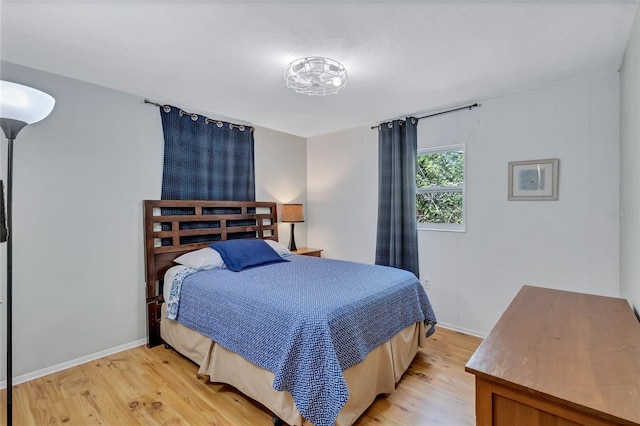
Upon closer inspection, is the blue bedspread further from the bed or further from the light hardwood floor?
the light hardwood floor

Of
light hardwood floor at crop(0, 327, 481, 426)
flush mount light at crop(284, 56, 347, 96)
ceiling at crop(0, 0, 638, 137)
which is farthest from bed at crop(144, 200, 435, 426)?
flush mount light at crop(284, 56, 347, 96)

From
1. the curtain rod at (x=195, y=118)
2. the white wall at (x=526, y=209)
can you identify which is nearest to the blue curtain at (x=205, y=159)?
the curtain rod at (x=195, y=118)

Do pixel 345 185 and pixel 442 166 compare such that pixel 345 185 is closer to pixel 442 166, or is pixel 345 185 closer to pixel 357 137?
pixel 357 137

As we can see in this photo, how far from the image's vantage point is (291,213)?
4.03 meters

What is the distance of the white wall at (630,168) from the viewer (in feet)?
5.11

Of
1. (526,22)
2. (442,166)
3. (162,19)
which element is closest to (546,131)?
(442,166)

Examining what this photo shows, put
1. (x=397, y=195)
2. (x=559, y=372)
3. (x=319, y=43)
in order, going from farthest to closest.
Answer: (x=397, y=195) → (x=319, y=43) → (x=559, y=372)

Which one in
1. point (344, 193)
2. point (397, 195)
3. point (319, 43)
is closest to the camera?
point (319, 43)

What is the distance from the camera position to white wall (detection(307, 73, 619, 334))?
2.39 m

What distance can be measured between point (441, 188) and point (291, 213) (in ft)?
6.19

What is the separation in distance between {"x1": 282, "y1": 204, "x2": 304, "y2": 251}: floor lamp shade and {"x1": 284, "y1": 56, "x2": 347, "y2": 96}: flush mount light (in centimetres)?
A: 190

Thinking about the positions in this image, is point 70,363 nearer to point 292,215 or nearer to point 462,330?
point 292,215

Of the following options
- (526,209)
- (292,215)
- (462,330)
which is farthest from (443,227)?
(292,215)

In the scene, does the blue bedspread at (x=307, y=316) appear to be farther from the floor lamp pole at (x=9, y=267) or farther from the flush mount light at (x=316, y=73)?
the flush mount light at (x=316, y=73)
